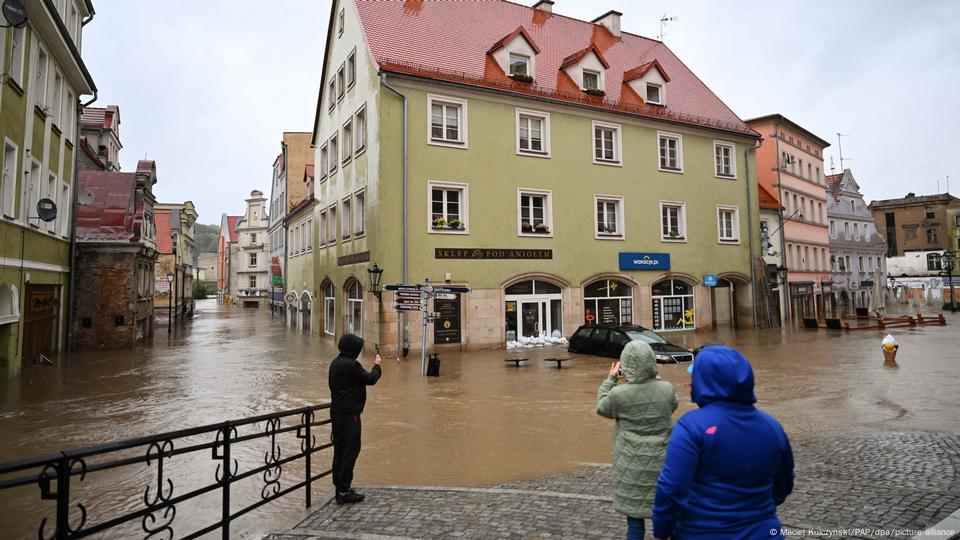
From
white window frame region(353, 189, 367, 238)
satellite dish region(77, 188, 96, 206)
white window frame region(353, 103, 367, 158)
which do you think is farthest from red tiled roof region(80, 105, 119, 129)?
white window frame region(353, 189, 367, 238)

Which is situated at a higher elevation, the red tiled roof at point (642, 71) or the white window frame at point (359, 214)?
the red tiled roof at point (642, 71)

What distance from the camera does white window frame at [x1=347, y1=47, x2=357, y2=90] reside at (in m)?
22.8

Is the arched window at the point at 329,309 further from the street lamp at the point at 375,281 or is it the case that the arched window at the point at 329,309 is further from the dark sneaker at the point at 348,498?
the dark sneaker at the point at 348,498

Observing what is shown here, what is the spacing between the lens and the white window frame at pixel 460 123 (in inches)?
806

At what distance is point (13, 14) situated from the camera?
11.2m

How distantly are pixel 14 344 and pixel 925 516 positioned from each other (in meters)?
17.9

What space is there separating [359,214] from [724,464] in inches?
798

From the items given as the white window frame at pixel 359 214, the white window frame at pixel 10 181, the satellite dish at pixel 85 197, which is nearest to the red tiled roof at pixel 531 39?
the white window frame at pixel 359 214

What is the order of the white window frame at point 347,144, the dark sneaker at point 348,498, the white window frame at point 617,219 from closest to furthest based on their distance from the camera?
the dark sneaker at point 348,498 < the white window frame at point 347,144 < the white window frame at point 617,219

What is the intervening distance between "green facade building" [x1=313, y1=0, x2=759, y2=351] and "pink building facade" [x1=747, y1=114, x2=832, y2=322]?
7.91 metres

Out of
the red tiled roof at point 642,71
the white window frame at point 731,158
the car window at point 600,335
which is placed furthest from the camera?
the white window frame at point 731,158

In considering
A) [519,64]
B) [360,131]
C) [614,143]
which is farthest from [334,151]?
[614,143]

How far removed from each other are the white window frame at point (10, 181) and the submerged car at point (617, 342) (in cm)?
1579

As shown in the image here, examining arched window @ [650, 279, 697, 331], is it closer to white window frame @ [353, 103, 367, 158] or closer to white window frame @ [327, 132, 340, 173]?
white window frame @ [353, 103, 367, 158]
